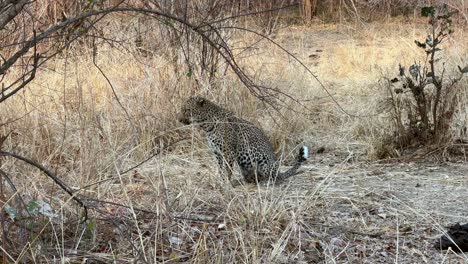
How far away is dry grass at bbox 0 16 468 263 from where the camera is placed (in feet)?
10.5

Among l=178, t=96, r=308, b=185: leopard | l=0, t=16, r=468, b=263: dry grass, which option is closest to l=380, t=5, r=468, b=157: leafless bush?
l=0, t=16, r=468, b=263: dry grass

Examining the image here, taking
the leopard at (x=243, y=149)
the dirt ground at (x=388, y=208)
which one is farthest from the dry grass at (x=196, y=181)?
the leopard at (x=243, y=149)

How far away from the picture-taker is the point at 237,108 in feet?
19.9

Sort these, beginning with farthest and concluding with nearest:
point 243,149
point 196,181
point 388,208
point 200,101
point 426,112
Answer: point 426,112 < point 200,101 < point 243,149 < point 196,181 < point 388,208

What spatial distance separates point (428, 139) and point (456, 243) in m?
2.02

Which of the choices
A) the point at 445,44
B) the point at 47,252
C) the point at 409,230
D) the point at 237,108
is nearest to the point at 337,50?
the point at 445,44

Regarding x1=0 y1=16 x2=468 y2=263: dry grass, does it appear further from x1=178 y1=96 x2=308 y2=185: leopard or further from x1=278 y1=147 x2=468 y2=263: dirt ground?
x1=178 y1=96 x2=308 y2=185: leopard

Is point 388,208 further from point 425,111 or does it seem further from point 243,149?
point 425,111

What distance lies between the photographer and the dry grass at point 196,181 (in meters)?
3.19

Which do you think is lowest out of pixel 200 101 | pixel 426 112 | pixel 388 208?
pixel 388 208

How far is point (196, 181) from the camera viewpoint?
421 cm

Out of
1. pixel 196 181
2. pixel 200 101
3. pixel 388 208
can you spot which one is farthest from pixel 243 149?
pixel 388 208

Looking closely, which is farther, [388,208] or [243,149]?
[243,149]

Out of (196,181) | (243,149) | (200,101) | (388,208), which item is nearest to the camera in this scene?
(388,208)
